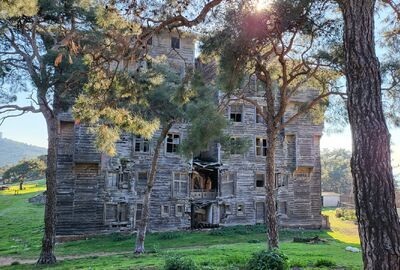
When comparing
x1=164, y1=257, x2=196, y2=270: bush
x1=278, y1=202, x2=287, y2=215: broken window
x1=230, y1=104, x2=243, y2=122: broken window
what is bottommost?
x1=278, y1=202, x2=287, y2=215: broken window

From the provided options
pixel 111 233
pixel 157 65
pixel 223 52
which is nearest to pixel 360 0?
pixel 223 52

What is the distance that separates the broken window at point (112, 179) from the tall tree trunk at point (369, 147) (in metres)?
23.1

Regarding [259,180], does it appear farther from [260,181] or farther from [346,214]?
[346,214]

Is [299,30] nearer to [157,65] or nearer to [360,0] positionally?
[360,0]

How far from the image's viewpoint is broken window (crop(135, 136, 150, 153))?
92.5ft

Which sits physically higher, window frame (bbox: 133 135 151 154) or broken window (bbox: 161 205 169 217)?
window frame (bbox: 133 135 151 154)

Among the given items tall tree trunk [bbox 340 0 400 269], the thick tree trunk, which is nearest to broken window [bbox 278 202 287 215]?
the thick tree trunk

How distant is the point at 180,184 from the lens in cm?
2928

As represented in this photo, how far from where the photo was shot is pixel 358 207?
5762mm

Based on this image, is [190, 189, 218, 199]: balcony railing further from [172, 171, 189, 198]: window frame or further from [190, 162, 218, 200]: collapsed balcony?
[172, 171, 189, 198]: window frame

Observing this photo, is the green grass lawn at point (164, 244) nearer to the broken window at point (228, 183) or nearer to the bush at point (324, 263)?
the broken window at point (228, 183)

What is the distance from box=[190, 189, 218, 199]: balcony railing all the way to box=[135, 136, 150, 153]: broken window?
5032mm

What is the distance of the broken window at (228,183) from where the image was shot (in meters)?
30.4

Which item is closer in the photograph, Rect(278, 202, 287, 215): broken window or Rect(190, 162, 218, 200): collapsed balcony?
Rect(190, 162, 218, 200): collapsed balcony
